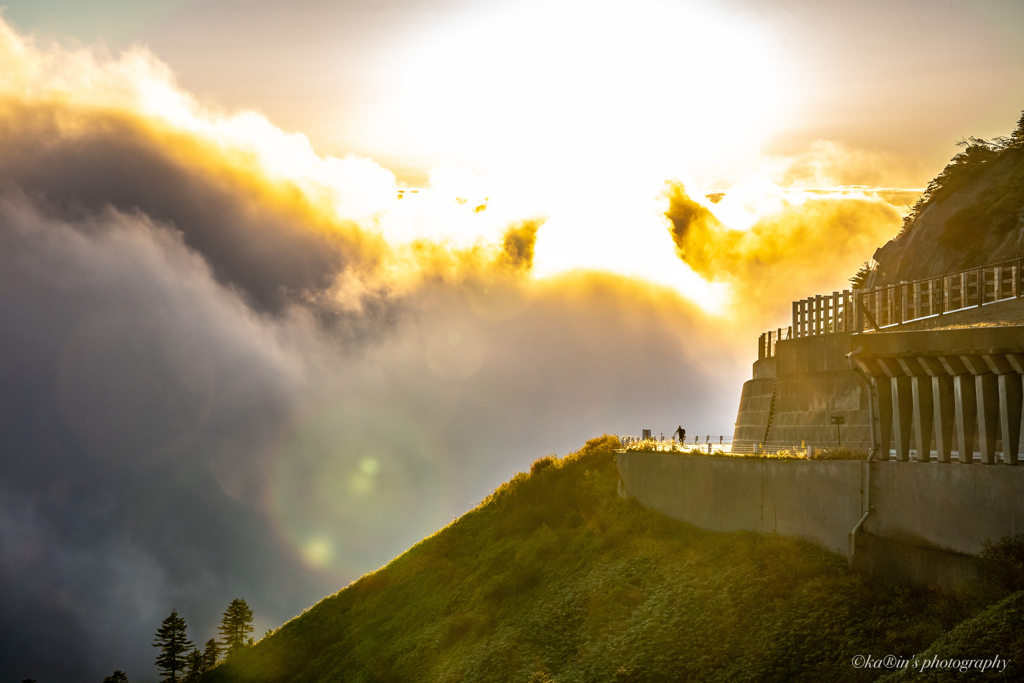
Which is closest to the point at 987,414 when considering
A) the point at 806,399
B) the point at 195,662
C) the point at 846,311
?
the point at 806,399

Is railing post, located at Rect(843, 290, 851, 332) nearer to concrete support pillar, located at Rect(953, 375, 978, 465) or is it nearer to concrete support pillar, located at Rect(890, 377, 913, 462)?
concrete support pillar, located at Rect(890, 377, 913, 462)

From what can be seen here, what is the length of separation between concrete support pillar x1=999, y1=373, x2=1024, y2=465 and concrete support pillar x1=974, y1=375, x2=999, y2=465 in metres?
0.35

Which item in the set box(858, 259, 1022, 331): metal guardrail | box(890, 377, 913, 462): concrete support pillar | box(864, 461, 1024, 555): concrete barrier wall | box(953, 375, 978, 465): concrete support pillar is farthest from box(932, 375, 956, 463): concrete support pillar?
box(858, 259, 1022, 331): metal guardrail

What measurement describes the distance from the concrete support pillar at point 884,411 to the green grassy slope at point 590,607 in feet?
16.1

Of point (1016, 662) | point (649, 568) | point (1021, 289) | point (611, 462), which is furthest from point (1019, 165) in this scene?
point (1016, 662)

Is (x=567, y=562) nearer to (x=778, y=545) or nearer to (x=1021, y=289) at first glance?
(x=778, y=545)

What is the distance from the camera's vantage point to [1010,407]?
99.7 feet

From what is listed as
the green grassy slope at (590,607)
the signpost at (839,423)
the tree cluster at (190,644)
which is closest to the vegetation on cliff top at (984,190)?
the signpost at (839,423)

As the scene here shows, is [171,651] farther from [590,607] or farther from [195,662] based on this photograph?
[590,607]

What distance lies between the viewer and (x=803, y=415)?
4631 centimetres

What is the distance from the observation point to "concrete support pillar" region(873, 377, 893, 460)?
114ft

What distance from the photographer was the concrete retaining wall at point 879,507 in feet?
96.3

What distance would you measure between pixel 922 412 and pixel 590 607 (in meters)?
17.7

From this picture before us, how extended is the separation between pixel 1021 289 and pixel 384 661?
36.9 m
